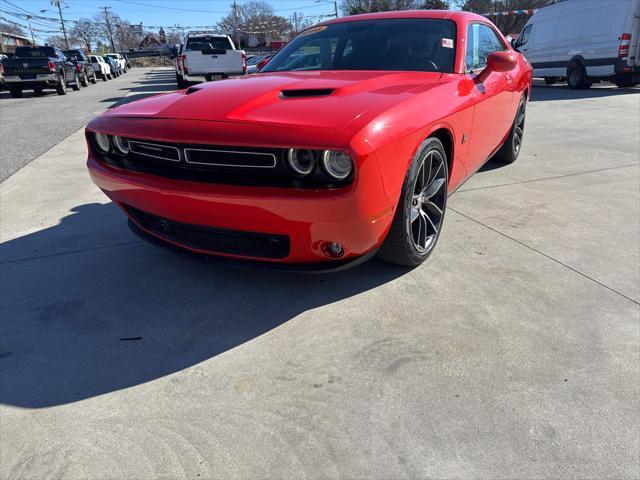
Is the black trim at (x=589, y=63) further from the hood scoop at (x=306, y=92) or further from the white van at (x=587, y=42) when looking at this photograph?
the hood scoop at (x=306, y=92)

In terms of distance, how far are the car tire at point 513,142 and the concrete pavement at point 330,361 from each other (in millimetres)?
1658

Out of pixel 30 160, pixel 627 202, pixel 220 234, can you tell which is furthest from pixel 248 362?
pixel 30 160

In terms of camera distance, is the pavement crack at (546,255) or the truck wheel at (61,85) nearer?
the pavement crack at (546,255)

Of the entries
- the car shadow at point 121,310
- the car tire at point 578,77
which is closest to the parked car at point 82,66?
the car tire at point 578,77

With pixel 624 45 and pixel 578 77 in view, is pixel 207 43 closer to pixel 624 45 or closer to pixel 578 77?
pixel 578 77

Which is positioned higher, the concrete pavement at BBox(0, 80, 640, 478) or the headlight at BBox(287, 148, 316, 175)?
the headlight at BBox(287, 148, 316, 175)

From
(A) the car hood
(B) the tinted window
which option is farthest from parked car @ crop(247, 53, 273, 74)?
(B) the tinted window

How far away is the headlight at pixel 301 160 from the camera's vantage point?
6.51 feet

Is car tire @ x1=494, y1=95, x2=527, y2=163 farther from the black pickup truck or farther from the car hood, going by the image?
the black pickup truck

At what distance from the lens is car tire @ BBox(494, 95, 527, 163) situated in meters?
4.84

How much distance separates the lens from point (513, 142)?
4.98 meters

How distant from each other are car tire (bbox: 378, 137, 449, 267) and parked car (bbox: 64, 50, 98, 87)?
68.9ft

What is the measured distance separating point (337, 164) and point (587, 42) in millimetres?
13956

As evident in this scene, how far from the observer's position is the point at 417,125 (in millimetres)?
2242
